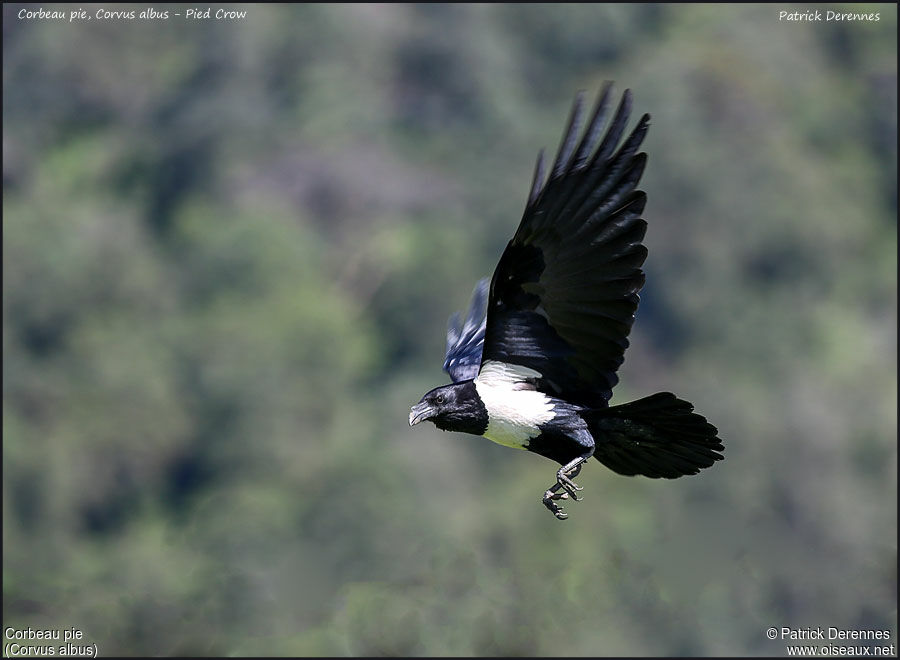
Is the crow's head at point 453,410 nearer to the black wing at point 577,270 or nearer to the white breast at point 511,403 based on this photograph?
the white breast at point 511,403

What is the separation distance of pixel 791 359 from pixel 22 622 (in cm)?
4299

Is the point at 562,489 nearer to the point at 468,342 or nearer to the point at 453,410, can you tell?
the point at 453,410

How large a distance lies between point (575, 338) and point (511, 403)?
58 centimetres

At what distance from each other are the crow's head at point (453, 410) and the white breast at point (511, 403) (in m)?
0.06

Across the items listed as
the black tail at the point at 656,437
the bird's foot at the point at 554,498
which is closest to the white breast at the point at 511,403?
the black tail at the point at 656,437

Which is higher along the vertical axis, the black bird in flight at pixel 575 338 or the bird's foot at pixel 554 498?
the black bird in flight at pixel 575 338

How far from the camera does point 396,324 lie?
240 ft

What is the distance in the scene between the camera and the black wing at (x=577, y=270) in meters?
8.75

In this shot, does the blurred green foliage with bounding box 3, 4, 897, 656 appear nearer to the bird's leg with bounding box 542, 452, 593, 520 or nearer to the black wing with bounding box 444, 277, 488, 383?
the black wing with bounding box 444, 277, 488, 383

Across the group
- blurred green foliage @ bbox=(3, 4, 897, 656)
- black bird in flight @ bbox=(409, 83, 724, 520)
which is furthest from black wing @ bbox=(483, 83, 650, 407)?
blurred green foliage @ bbox=(3, 4, 897, 656)

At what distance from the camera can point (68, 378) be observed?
67688mm

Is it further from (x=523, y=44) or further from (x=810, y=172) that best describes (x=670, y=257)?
(x=523, y=44)

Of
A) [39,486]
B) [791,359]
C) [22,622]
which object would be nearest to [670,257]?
[791,359]

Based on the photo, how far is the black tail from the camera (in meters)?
8.93
